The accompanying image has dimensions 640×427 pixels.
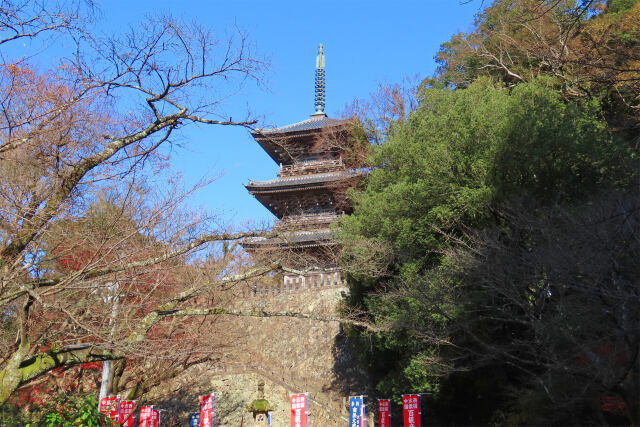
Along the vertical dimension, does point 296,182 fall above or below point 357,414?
above

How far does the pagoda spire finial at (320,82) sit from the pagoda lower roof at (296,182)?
18.9 ft

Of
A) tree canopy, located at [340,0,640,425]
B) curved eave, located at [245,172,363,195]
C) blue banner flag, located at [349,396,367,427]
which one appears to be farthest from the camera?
curved eave, located at [245,172,363,195]

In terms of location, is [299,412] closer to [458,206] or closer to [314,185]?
[458,206]

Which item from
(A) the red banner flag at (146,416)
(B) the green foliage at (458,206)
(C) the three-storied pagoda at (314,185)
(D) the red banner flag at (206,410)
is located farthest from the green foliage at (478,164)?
(C) the three-storied pagoda at (314,185)

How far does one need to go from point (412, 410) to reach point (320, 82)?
21797 millimetres

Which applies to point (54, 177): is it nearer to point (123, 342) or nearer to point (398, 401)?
point (123, 342)

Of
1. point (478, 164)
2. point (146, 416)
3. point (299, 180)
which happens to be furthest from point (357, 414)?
point (299, 180)

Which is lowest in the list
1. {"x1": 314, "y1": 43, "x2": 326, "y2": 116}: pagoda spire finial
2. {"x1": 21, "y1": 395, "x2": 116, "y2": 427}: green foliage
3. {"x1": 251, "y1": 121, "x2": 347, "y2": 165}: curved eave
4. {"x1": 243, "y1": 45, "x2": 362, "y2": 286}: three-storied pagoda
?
{"x1": 21, "y1": 395, "x2": 116, "y2": 427}: green foliage

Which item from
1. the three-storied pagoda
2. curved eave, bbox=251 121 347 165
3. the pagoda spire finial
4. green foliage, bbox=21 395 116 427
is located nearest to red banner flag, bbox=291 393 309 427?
green foliage, bbox=21 395 116 427

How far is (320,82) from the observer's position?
29766 millimetres

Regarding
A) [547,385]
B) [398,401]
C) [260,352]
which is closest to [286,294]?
[260,352]

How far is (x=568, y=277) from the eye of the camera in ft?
25.8

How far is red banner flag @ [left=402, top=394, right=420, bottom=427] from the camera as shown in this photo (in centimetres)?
1132

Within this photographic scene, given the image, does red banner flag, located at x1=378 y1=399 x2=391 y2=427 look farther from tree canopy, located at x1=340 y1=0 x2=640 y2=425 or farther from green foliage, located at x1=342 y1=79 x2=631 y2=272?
green foliage, located at x1=342 y1=79 x2=631 y2=272
